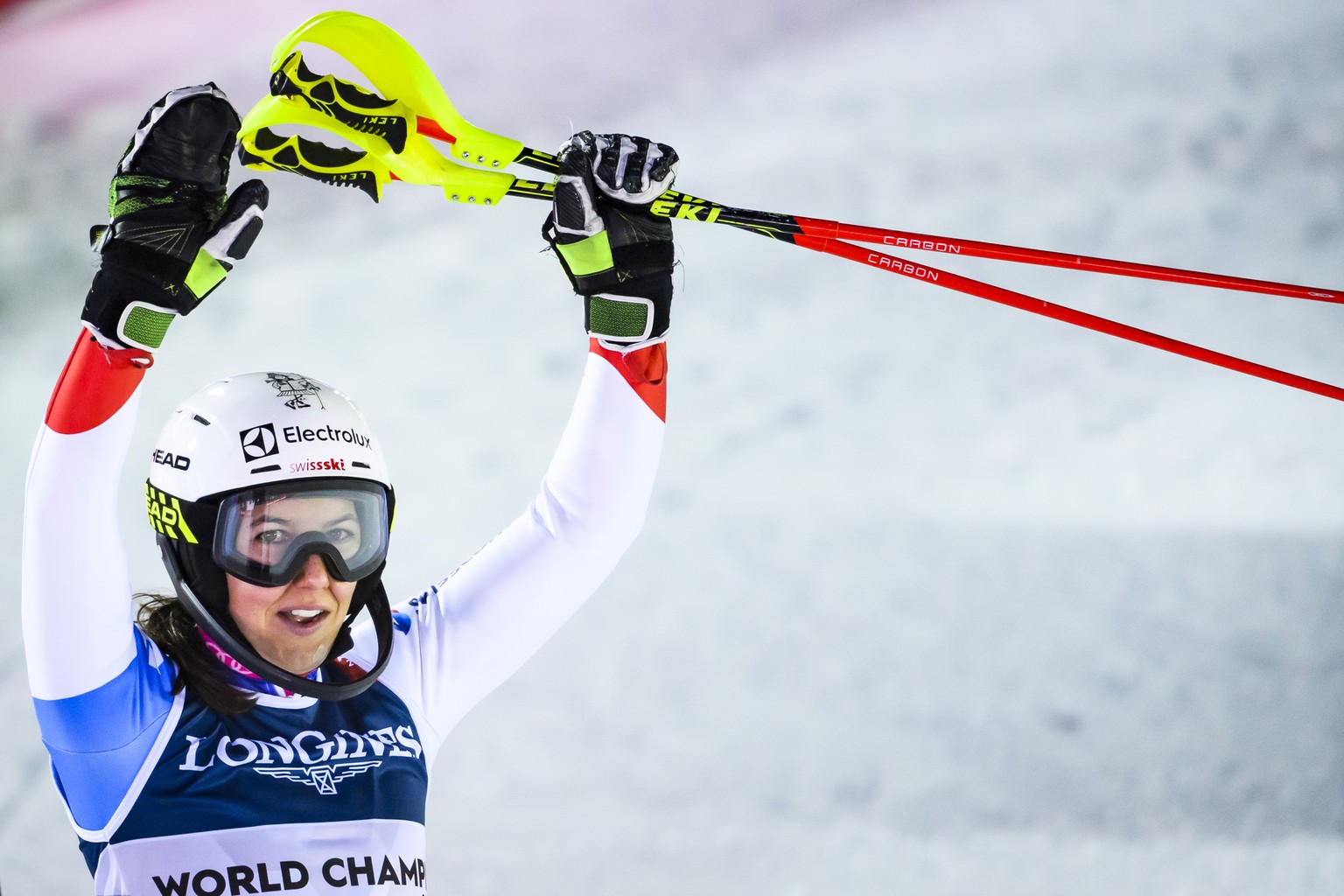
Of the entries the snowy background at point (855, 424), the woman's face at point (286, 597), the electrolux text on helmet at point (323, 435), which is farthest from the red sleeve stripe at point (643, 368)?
the snowy background at point (855, 424)

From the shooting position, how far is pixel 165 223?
5.72ft

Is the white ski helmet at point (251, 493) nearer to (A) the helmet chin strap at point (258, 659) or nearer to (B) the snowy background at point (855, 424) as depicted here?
(A) the helmet chin strap at point (258, 659)

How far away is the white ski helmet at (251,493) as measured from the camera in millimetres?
1919

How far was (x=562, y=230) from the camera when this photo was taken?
206cm

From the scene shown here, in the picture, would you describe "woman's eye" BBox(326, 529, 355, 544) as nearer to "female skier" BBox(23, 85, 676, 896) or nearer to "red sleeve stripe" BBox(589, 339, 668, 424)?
"female skier" BBox(23, 85, 676, 896)

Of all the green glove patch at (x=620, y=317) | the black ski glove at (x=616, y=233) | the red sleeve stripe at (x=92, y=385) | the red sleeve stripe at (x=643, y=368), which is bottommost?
the red sleeve stripe at (x=92, y=385)

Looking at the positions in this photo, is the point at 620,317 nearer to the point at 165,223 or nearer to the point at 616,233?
the point at 616,233

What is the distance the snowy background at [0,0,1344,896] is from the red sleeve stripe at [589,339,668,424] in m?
1.42

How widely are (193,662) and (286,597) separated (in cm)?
16

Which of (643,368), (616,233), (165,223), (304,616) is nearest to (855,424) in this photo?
(643,368)

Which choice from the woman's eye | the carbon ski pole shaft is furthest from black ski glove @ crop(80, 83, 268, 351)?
Answer: the woman's eye

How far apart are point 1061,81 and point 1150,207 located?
0.50 metres

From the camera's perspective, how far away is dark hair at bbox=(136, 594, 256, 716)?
1.93 meters

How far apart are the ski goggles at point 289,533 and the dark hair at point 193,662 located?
5.3 inches
